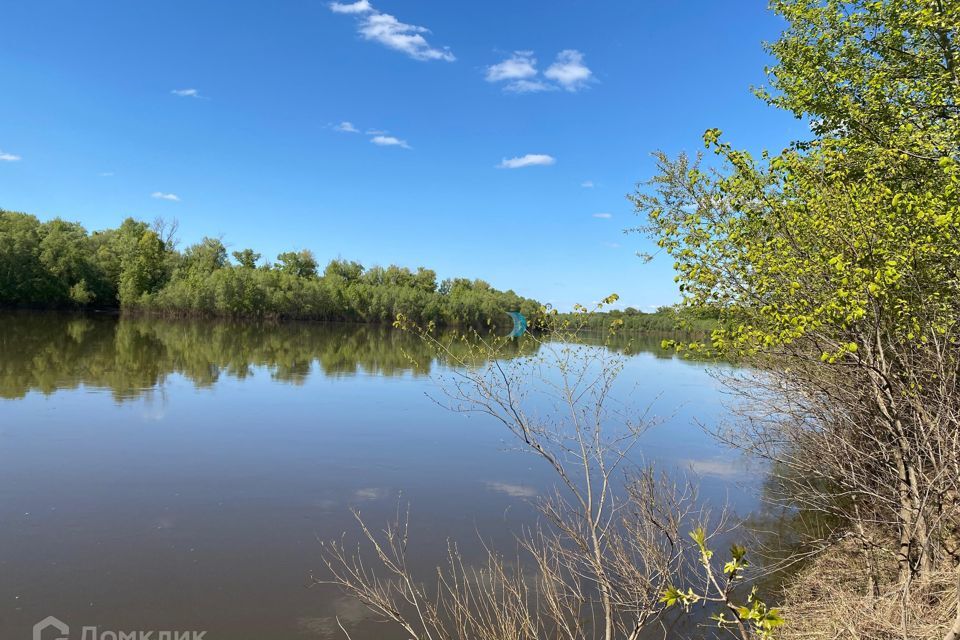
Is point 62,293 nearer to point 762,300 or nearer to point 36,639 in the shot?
point 36,639

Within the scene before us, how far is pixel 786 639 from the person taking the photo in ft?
17.8

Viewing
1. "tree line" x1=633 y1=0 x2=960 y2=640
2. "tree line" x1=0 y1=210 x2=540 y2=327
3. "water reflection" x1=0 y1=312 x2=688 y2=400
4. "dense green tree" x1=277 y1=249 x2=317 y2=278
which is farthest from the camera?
"dense green tree" x1=277 y1=249 x2=317 y2=278

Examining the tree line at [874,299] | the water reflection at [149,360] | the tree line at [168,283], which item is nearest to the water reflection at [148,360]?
the water reflection at [149,360]

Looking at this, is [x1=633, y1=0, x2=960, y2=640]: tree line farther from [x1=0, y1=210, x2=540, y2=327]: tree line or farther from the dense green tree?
the dense green tree

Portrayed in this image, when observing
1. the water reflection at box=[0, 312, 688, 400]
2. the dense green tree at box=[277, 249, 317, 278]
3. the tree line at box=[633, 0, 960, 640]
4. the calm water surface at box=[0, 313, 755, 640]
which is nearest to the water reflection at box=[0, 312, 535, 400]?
the water reflection at box=[0, 312, 688, 400]

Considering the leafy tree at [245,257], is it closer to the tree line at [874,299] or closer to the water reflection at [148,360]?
the water reflection at [148,360]

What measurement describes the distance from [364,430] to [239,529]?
22.0ft

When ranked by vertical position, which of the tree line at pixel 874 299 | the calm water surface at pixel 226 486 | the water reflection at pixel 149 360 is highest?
the tree line at pixel 874 299

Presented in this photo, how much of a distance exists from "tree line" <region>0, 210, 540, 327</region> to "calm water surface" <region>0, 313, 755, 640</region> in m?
43.2

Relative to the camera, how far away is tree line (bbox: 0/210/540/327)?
63.5m

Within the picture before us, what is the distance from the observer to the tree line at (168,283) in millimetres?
63531

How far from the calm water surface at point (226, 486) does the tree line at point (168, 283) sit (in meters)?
43.2

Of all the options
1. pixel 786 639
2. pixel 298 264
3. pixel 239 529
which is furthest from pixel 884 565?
pixel 298 264

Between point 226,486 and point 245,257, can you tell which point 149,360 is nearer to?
point 226,486
